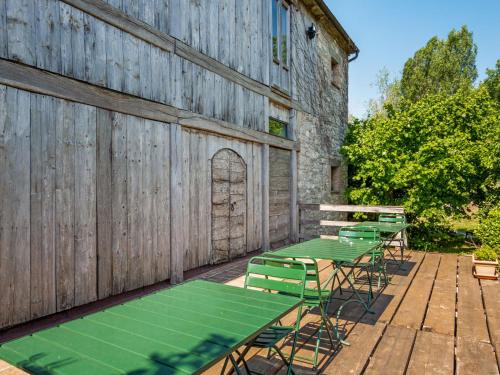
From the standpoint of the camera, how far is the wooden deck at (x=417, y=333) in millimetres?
2955

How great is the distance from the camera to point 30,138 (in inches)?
147

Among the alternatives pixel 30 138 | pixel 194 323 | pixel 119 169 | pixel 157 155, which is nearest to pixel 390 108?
pixel 157 155

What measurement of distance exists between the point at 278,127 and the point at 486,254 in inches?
193

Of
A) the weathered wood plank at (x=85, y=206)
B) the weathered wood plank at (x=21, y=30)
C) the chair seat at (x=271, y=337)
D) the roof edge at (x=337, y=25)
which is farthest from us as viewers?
the roof edge at (x=337, y=25)

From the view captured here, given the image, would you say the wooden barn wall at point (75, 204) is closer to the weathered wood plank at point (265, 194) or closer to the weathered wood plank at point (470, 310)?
the weathered wood plank at point (265, 194)

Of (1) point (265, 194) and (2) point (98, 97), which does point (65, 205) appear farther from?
(1) point (265, 194)

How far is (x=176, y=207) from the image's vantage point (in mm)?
5473

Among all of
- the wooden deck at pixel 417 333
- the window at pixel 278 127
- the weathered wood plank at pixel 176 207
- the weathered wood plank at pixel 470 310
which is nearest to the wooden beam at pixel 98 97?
the weathered wood plank at pixel 176 207

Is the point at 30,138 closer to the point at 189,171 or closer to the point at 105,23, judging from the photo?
the point at 105,23

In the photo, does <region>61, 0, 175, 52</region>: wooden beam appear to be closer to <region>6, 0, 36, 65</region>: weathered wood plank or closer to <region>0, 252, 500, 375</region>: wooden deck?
<region>6, 0, 36, 65</region>: weathered wood plank

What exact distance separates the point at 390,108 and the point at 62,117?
9.48 m

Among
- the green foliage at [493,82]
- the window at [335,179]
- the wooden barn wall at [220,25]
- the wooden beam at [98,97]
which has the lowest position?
the window at [335,179]

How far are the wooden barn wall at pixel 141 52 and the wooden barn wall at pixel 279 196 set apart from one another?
40.7 inches

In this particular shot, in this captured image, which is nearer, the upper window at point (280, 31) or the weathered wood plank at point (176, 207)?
the weathered wood plank at point (176, 207)
